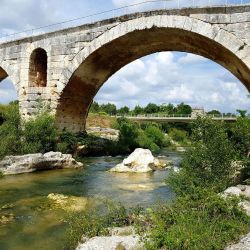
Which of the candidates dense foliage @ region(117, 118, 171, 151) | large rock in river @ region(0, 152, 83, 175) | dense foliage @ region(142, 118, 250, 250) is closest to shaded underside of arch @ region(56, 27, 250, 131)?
large rock in river @ region(0, 152, 83, 175)

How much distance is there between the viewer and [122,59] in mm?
17219

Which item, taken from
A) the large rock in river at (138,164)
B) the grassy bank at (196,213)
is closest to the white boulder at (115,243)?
the grassy bank at (196,213)

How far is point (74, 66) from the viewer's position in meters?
16.2

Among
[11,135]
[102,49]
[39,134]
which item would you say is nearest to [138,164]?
[39,134]

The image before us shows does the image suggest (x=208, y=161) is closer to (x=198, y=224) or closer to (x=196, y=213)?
(x=196, y=213)

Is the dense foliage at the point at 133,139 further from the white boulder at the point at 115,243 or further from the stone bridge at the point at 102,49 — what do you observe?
the white boulder at the point at 115,243

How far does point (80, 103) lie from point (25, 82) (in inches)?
110

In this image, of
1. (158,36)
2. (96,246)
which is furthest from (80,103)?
(96,246)

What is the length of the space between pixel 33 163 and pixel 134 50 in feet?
21.7

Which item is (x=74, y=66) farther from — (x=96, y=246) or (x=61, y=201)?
(x=96, y=246)

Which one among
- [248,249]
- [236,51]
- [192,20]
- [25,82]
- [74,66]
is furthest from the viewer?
[25,82]

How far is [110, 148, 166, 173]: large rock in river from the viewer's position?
14.5 meters

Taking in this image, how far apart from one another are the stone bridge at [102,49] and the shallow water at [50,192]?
13.0ft

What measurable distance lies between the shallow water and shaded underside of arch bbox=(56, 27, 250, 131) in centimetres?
362
